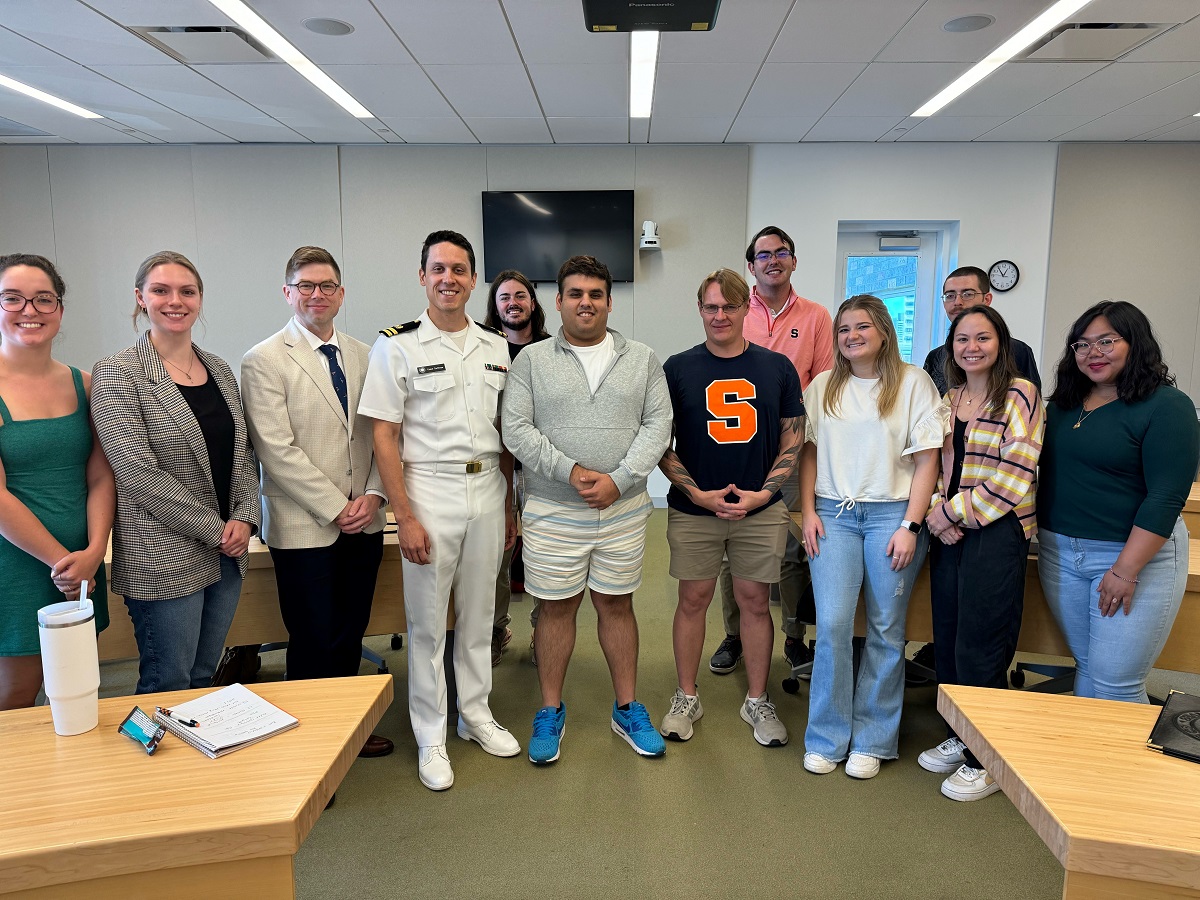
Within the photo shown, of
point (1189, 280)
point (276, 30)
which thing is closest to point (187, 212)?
point (276, 30)

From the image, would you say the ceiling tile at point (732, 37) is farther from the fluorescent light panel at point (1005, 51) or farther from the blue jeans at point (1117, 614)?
the blue jeans at point (1117, 614)

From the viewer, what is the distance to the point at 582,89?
196 inches

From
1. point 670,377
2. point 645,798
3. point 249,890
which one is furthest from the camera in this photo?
point 670,377

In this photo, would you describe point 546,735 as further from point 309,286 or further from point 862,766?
point 309,286

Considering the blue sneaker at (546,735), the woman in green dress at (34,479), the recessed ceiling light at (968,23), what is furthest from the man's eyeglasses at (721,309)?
the recessed ceiling light at (968,23)

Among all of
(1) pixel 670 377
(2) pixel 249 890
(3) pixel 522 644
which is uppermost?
(1) pixel 670 377

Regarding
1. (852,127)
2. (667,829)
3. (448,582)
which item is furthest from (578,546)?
(852,127)

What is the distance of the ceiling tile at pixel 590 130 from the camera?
5695 millimetres

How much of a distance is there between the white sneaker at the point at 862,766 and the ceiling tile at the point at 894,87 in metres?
4.08

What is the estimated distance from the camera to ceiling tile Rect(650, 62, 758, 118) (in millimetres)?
4594

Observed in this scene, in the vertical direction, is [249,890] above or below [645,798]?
above

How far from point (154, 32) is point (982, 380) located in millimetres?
4637

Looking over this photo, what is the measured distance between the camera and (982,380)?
2.43m

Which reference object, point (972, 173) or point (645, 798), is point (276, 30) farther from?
point (972, 173)
